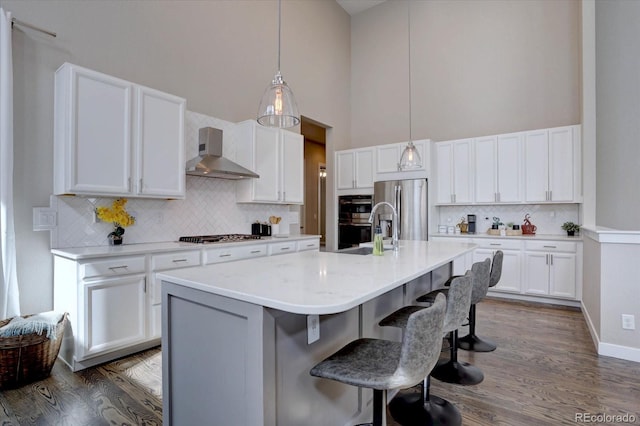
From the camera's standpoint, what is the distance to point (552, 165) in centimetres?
444

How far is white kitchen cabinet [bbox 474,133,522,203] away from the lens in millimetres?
4691

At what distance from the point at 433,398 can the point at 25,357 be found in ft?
9.06

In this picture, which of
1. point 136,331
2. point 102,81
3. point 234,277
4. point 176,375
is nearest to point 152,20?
point 102,81

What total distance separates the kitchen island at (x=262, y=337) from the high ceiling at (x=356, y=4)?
21.1 feet

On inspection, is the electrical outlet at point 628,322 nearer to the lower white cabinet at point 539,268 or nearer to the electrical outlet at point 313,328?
the lower white cabinet at point 539,268

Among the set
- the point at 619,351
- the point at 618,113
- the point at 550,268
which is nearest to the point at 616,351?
the point at 619,351

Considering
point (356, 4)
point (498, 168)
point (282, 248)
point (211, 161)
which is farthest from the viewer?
point (356, 4)

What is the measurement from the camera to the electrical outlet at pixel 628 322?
2.67 meters

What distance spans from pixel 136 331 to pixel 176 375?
1454 mm

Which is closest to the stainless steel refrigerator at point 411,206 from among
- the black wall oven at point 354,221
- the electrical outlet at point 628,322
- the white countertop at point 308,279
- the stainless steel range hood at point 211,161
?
the black wall oven at point 354,221

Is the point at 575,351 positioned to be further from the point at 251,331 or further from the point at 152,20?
the point at 152,20

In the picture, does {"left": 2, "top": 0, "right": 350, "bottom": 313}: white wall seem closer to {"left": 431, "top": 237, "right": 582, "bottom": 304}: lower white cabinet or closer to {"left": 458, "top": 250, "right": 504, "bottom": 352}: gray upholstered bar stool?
{"left": 431, "top": 237, "right": 582, "bottom": 304}: lower white cabinet

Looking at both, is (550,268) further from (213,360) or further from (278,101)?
(213,360)

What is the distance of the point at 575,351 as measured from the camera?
286 cm
